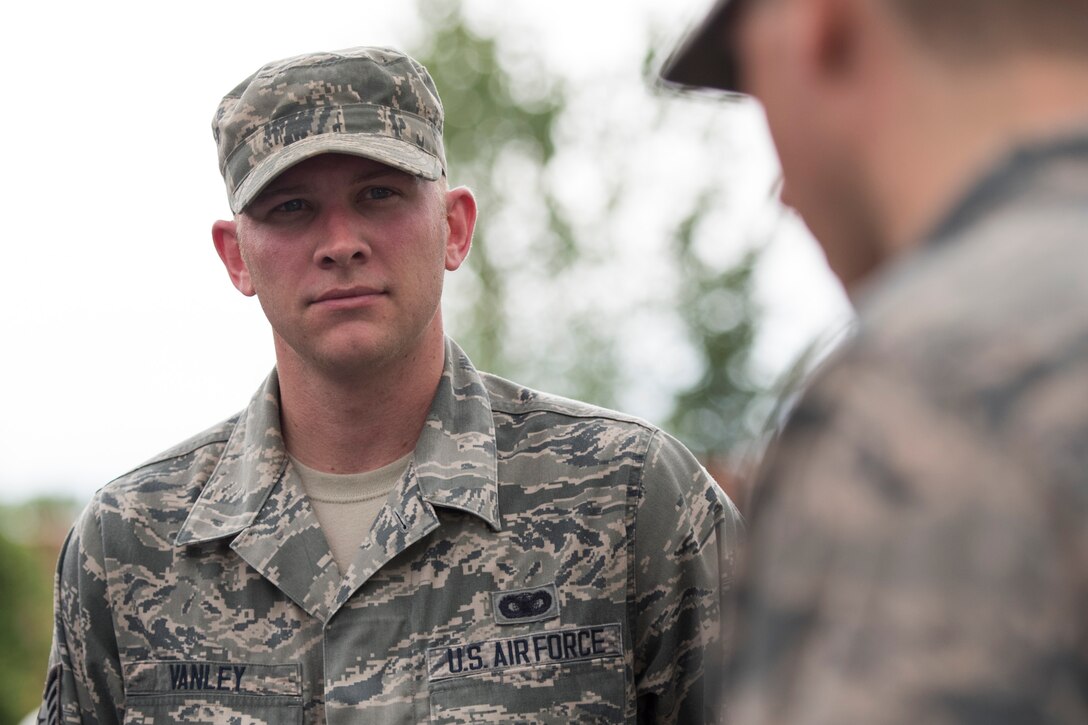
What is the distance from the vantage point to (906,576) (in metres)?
0.86

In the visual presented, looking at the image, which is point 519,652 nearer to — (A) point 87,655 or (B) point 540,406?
(B) point 540,406

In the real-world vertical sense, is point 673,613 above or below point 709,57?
below

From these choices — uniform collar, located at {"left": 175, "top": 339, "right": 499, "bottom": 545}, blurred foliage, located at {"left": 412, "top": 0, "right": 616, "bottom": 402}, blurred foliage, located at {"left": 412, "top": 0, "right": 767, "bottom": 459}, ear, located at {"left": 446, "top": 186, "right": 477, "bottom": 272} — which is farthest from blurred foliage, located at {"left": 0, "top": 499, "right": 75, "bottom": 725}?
blurred foliage, located at {"left": 412, "top": 0, "right": 616, "bottom": 402}

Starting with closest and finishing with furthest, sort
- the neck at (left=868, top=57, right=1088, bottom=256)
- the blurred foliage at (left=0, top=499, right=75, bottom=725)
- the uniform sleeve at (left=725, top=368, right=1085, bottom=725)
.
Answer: the uniform sleeve at (left=725, top=368, right=1085, bottom=725) < the neck at (left=868, top=57, right=1088, bottom=256) < the blurred foliage at (left=0, top=499, right=75, bottom=725)

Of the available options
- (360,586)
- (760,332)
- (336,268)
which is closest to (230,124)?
(336,268)

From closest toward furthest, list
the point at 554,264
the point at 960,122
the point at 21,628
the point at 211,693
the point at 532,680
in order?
the point at 960,122 → the point at 532,680 → the point at 211,693 → the point at 21,628 → the point at 554,264

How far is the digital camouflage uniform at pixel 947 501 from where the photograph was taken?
839mm

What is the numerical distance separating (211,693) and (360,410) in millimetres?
739

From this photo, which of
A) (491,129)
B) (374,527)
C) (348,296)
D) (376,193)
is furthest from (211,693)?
(491,129)

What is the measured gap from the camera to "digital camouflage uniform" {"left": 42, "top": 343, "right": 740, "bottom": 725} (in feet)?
9.47

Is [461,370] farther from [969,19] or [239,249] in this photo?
[969,19]

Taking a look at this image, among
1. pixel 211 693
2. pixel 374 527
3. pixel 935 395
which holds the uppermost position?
pixel 935 395

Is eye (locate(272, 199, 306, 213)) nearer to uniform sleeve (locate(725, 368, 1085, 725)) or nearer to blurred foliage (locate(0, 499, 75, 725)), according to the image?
uniform sleeve (locate(725, 368, 1085, 725))

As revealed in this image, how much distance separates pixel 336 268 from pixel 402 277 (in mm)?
153
